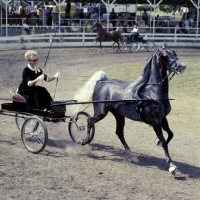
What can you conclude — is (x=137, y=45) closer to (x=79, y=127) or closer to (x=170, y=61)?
(x=79, y=127)

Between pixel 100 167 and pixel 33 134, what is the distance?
4.71ft

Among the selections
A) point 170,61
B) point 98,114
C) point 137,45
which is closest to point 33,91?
point 98,114

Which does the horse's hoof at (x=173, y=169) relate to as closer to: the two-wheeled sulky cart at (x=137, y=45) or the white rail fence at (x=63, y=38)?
the white rail fence at (x=63, y=38)

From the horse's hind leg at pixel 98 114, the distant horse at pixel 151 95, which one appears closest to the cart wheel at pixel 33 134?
the horse's hind leg at pixel 98 114

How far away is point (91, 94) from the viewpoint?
8531mm

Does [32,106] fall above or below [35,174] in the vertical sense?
above

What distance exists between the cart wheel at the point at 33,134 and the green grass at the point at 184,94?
325 centimetres

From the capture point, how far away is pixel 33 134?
8.41 m

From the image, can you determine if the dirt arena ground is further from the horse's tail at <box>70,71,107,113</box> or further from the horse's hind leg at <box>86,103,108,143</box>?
the horse's tail at <box>70,71,107,113</box>

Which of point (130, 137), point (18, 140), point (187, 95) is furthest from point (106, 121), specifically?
point (187, 95)

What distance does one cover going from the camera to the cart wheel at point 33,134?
27.2ft

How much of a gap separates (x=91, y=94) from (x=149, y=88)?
1211 millimetres

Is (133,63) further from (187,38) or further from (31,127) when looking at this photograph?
(31,127)

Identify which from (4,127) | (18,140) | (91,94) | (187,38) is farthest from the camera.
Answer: (187,38)
